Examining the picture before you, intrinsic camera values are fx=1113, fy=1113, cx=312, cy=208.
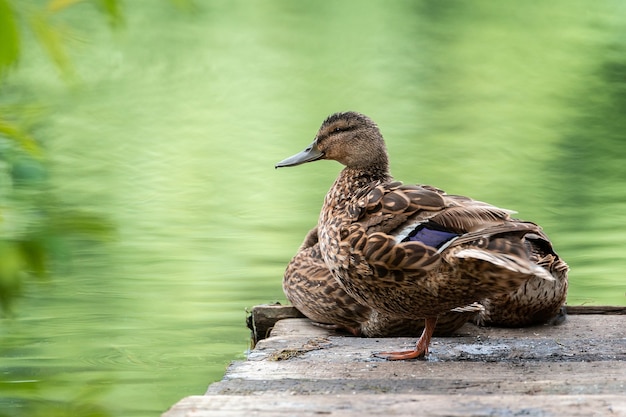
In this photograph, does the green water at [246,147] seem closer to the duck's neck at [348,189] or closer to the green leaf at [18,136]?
the green leaf at [18,136]

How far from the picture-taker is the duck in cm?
369

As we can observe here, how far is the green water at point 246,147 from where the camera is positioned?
482 centimetres

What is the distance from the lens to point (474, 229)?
120 inches

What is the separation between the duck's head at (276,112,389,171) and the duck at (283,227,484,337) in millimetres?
444

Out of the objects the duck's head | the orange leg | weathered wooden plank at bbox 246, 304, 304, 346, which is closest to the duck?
weathered wooden plank at bbox 246, 304, 304, 346

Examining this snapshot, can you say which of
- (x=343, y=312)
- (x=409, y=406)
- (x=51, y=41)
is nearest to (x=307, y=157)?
(x=343, y=312)

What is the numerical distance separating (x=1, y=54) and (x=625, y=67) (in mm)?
13291

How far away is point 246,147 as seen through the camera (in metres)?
10.4

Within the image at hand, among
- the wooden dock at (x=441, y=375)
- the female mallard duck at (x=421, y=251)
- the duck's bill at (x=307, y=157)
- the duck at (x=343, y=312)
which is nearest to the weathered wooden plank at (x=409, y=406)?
the wooden dock at (x=441, y=375)

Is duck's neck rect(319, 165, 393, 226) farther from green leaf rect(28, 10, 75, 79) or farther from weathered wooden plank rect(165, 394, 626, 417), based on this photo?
green leaf rect(28, 10, 75, 79)

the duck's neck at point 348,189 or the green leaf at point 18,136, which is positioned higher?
the green leaf at point 18,136

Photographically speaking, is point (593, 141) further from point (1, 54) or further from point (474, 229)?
point (1, 54)

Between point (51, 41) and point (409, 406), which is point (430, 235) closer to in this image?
point (409, 406)

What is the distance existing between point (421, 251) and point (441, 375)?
0.36 m
